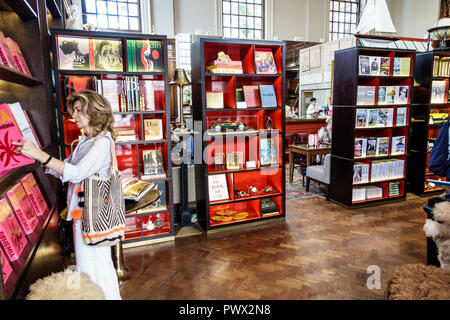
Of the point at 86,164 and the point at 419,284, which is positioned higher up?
the point at 86,164

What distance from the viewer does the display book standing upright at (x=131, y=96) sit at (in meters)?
3.23

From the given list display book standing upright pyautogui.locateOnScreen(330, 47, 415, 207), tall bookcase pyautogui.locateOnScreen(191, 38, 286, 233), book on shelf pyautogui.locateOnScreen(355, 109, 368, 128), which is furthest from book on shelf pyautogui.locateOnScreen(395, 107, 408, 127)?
tall bookcase pyautogui.locateOnScreen(191, 38, 286, 233)

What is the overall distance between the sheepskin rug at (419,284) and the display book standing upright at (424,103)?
426cm

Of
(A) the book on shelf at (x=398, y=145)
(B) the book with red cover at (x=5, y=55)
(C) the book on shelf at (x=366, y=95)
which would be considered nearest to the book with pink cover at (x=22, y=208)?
(B) the book with red cover at (x=5, y=55)

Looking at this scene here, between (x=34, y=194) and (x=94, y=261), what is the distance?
0.63 meters

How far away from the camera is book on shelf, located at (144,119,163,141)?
3.66 m

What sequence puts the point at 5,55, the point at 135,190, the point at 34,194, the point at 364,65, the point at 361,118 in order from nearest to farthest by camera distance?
the point at 5,55, the point at 34,194, the point at 135,190, the point at 364,65, the point at 361,118

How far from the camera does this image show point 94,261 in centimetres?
207

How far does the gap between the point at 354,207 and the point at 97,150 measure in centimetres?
425

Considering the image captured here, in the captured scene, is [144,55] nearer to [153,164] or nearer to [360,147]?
[153,164]

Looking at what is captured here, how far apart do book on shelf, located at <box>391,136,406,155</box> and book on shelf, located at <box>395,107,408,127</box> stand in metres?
0.23

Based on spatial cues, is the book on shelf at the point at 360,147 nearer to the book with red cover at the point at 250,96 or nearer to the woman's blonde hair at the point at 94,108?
the book with red cover at the point at 250,96

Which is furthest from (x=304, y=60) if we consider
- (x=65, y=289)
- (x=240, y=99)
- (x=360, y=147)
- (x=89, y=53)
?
(x=65, y=289)
